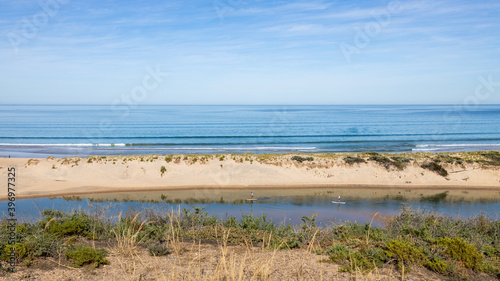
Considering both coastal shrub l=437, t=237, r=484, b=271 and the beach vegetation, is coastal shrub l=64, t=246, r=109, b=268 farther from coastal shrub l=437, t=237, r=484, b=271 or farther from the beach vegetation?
coastal shrub l=437, t=237, r=484, b=271

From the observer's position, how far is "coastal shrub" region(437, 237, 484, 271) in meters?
7.52

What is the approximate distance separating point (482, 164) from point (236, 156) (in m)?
21.8

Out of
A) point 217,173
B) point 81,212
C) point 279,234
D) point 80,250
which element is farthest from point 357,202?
point 80,250

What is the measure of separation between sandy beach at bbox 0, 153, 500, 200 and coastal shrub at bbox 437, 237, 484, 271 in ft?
61.6

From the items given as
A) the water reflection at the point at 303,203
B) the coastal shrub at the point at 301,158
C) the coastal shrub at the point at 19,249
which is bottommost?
the water reflection at the point at 303,203

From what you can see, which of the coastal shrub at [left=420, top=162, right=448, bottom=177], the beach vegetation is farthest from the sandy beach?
the beach vegetation

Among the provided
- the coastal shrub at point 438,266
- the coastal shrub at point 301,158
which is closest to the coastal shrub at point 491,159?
the coastal shrub at point 301,158

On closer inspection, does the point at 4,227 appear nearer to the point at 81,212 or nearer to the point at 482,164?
the point at 81,212

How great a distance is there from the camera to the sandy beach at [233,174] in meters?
Result: 26.6

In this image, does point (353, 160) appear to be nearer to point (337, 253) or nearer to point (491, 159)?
point (491, 159)

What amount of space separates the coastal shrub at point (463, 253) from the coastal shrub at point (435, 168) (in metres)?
23.9

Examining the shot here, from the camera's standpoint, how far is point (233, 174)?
28688 mm

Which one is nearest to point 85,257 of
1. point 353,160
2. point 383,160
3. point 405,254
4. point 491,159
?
point 405,254

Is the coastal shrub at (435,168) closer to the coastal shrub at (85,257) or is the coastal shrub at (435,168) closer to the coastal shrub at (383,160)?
the coastal shrub at (383,160)
